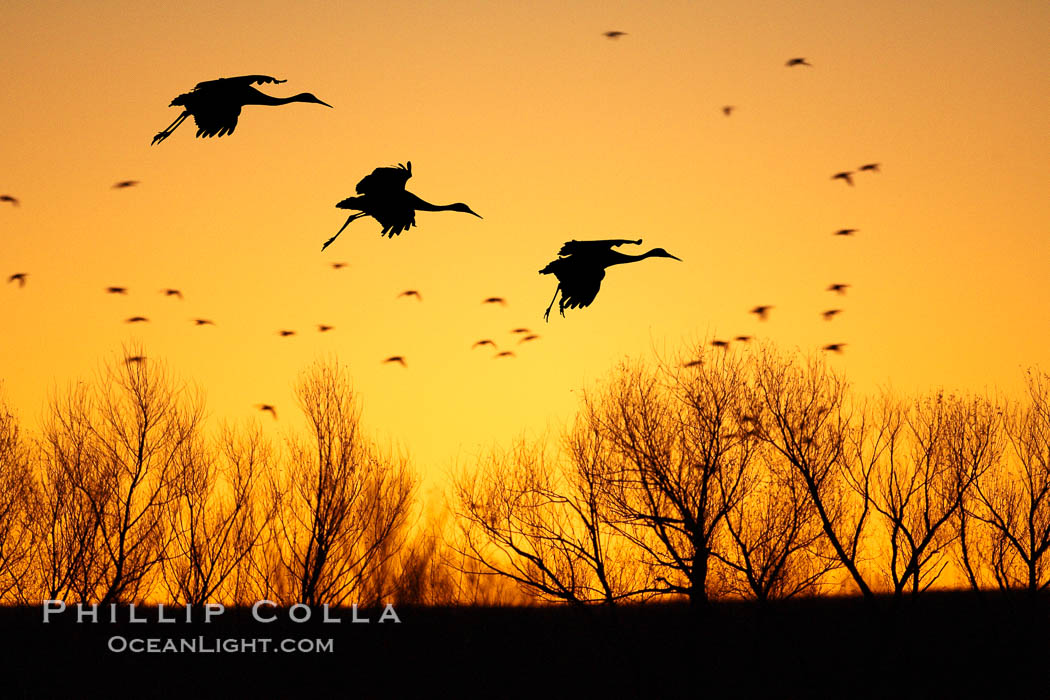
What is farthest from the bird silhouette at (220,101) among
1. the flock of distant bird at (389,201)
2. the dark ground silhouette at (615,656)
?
the dark ground silhouette at (615,656)

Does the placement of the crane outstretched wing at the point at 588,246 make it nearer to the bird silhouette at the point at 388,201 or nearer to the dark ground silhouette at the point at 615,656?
the bird silhouette at the point at 388,201

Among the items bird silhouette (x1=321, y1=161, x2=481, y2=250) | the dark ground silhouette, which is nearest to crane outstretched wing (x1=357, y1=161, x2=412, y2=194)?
bird silhouette (x1=321, y1=161, x2=481, y2=250)

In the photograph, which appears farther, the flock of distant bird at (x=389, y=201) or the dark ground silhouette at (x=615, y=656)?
the dark ground silhouette at (x=615, y=656)

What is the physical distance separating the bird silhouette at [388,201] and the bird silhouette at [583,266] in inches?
28.5

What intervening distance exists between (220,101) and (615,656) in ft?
85.9

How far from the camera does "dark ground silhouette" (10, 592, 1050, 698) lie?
1147 inches

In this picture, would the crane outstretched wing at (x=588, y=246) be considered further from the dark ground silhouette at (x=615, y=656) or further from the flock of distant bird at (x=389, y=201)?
the dark ground silhouette at (x=615, y=656)

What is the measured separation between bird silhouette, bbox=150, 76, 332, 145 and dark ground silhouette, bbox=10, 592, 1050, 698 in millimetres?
22515

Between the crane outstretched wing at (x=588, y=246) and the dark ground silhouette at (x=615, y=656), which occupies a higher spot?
the dark ground silhouette at (x=615, y=656)

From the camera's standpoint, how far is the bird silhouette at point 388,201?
230 inches

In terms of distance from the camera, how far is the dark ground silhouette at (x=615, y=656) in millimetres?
29141

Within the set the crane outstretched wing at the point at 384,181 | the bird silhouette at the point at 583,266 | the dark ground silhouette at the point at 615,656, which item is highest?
the dark ground silhouette at the point at 615,656

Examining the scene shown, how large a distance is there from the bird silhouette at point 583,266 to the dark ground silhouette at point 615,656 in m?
21.8

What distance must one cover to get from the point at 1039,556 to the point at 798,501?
245 inches
